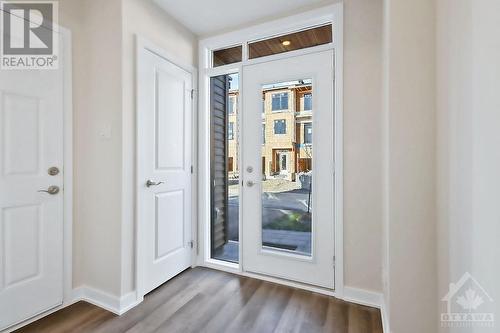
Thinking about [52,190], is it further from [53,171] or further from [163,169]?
[163,169]

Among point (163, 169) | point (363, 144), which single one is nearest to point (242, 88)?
point (163, 169)

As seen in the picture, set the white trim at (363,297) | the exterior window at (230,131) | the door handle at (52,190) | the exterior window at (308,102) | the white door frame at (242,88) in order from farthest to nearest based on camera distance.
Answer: the exterior window at (230,131) < the exterior window at (308,102) < the white door frame at (242,88) < the white trim at (363,297) < the door handle at (52,190)

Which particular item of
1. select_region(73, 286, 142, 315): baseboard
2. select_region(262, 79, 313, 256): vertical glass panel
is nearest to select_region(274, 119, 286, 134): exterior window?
select_region(262, 79, 313, 256): vertical glass panel

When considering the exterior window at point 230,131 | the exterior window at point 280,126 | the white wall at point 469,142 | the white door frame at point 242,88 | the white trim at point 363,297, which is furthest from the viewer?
the exterior window at point 230,131

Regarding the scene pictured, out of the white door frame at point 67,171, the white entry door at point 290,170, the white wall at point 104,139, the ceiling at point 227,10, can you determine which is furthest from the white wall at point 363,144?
the white door frame at point 67,171

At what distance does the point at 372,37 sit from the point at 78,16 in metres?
2.35

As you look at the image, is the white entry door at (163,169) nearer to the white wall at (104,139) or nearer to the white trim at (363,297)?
the white wall at (104,139)

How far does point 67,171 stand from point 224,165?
143cm

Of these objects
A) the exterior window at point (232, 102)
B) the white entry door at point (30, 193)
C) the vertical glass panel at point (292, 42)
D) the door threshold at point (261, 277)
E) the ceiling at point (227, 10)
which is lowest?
the door threshold at point (261, 277)

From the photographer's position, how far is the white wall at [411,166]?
1.33 m

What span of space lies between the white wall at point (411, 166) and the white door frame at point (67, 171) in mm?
2251

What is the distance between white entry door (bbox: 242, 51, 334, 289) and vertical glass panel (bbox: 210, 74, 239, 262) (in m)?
0.23

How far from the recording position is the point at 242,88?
97.5 inches

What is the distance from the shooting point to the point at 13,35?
172 centimetres
